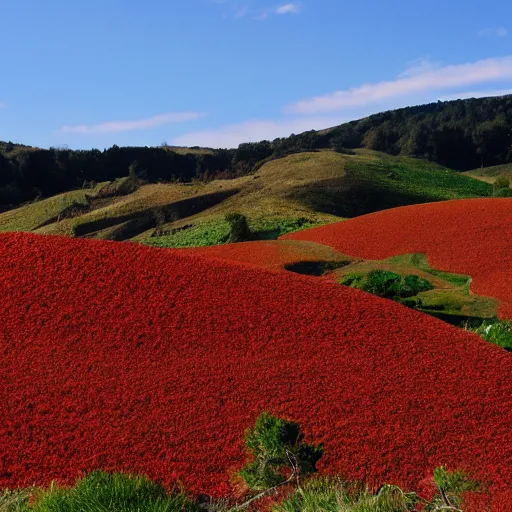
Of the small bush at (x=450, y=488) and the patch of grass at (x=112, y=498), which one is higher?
the patch of grass at (x=112, y=498)

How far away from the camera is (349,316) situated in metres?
12.3

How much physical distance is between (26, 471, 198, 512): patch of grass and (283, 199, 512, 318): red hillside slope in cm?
1209

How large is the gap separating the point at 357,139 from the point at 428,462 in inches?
4116

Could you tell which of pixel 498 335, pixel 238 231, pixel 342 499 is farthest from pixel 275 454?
pixel 238 231

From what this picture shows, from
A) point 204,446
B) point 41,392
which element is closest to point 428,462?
→ point 204,446

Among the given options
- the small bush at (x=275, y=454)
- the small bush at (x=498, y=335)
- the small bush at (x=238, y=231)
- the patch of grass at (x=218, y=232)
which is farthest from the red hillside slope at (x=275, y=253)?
the small bush at (x=275, y=454)

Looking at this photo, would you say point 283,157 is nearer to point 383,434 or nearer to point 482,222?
point 482,222

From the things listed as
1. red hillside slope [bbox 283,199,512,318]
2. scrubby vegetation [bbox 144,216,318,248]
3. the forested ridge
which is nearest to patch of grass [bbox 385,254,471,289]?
red hillside slope [bbox 283,199,512,318]

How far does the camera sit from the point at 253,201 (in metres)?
48.5

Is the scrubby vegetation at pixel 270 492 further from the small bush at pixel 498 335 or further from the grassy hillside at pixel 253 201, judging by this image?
the grassy hillside at pixel 253 201

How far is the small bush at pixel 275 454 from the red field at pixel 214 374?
57cm

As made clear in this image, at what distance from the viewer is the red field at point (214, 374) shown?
8.47 m

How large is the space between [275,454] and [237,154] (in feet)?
273

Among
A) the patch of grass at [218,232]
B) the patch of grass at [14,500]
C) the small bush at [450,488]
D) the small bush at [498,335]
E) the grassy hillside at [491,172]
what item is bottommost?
the grassy hillside at [491,172]
